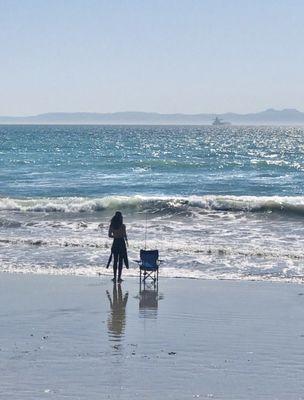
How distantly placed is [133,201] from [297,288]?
19559mm

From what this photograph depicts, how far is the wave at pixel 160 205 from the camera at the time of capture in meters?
33.3

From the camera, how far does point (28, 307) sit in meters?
13.8

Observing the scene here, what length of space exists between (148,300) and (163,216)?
17.0m

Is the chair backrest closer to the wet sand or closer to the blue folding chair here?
the blue folding chair

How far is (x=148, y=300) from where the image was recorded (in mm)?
14727

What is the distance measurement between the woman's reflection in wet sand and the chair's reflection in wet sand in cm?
31

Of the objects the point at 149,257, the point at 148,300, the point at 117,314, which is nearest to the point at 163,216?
the point at 149,257

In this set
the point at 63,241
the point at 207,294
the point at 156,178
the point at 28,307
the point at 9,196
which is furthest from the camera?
the point at 156,178

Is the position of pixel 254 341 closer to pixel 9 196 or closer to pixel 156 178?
pixel 9 196

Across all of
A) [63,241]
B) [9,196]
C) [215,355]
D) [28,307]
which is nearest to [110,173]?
[9,196]

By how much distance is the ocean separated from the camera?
19.5m

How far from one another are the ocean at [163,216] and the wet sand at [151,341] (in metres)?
2.39

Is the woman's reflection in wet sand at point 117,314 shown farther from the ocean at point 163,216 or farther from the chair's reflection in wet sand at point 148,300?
the ocean at point 163,216

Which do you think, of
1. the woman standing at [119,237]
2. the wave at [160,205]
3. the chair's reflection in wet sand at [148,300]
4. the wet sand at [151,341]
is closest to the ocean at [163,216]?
the wave at [160,205]
